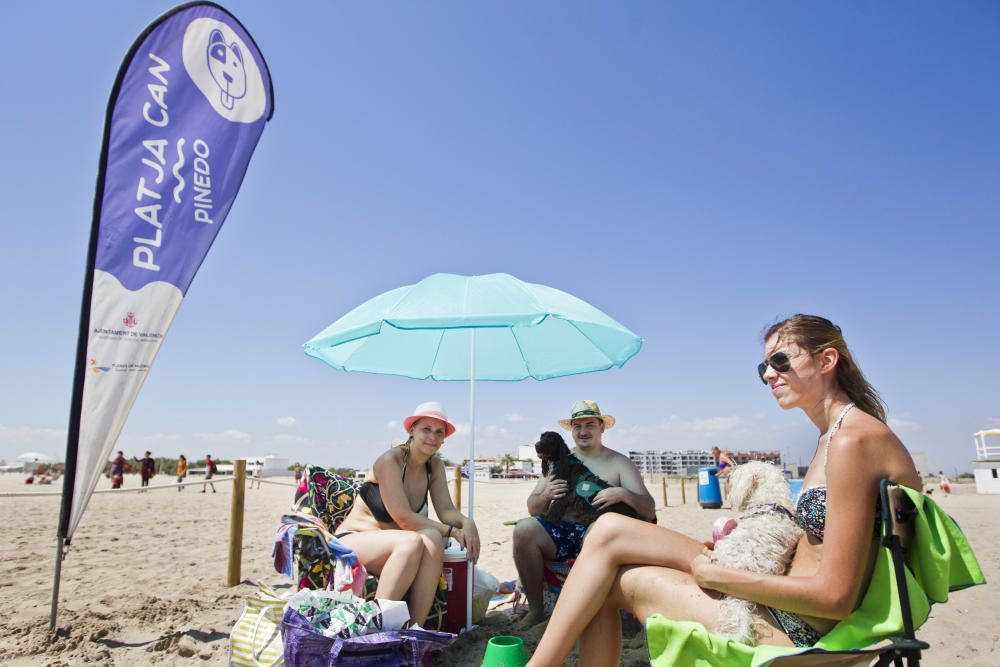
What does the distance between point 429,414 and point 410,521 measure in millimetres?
661

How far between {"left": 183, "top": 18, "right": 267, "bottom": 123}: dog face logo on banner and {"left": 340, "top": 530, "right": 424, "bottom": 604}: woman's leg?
3.16 meters

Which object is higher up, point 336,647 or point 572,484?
point 572,484

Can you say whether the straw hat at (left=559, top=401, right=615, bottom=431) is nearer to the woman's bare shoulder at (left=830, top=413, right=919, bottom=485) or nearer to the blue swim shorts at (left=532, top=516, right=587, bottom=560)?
the blue swim shorts at (left=532, top=516, right=587, bottom=560)

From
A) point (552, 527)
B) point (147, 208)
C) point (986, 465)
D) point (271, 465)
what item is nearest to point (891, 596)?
point (552, 527)

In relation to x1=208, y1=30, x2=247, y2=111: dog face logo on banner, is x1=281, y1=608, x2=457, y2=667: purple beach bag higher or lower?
lower

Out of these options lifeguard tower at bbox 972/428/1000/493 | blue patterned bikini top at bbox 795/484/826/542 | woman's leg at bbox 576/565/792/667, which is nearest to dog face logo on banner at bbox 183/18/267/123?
woman's leg at bbox 576/565/792/667

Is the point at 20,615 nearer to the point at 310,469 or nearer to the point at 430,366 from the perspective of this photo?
the point at 310,469

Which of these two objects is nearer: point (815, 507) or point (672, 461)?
point (815, 507)

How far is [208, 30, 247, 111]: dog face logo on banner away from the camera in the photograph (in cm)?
402

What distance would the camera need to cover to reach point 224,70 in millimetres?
4094

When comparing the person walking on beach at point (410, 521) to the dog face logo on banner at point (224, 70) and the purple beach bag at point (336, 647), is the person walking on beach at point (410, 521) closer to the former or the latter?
the purple beach bag at point (336, 647)

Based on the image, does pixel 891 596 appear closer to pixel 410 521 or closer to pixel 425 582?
pixel 425 582

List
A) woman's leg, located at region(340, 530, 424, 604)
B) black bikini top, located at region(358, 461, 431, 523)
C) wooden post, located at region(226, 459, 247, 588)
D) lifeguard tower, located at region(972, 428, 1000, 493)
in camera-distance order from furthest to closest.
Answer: lifeguard tower, located at region(972, 428, 1000, 493), wooden post, located at region(226, 459, 247, 588), black bikini top, located at region(358, 461, 431, 523), woman's leg, located at region(340, 530, 424, 604)

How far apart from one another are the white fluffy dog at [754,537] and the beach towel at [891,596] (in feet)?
0.33
